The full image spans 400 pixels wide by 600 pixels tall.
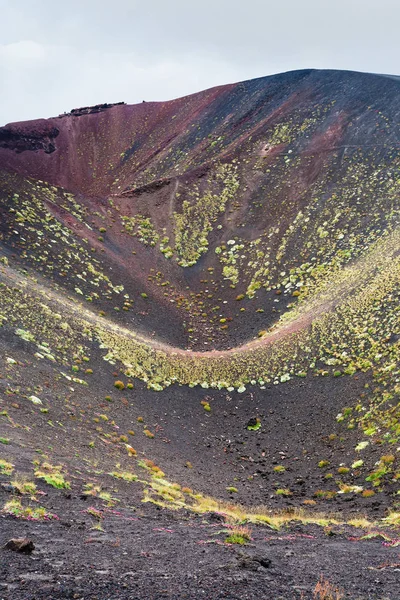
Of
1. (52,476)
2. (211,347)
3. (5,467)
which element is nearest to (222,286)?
(211,347)

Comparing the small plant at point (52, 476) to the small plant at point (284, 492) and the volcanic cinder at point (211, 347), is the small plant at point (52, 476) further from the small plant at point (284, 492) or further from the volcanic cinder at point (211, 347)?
the small plant at point (284, 492)

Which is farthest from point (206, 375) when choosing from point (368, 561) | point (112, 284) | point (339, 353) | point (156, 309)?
point (368, 561)

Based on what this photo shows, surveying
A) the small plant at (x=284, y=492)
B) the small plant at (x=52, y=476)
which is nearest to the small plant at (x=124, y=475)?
A: the small plant at (x=52, y=476)

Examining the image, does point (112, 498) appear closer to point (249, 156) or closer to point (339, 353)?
point (339, 353)

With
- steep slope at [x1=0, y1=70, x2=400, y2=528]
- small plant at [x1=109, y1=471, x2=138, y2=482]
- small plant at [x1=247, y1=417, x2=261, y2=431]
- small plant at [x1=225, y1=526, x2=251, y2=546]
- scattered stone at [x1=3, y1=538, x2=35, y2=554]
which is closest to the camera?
scattered stone at [x1=3, y1=538, x2=35, y2=554]

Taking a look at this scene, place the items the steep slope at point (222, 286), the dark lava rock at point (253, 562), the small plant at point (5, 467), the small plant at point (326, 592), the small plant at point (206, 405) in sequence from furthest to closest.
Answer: the small plant at point (206, 405) → the steep slope at point (222, 286) → the small plant at point (5, 467) → the dark lava rock at point (253, 562) → the small plant at point (326, 592)

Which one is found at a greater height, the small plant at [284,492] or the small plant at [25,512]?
the small plant at [284,492]

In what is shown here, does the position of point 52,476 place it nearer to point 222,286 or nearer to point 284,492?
point 284,492

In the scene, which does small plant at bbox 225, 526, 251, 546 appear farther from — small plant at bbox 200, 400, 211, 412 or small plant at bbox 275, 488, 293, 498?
small plant at bbox 200, 400, 211, 412

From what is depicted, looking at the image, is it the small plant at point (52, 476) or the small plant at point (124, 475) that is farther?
the small plant at point (124, 475)

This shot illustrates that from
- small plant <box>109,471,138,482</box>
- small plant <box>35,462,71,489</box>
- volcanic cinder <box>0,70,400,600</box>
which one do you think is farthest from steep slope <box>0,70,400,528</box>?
small plant <box>109,471,138,482</box>
